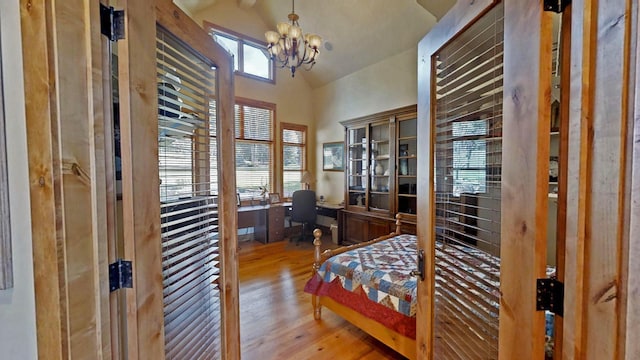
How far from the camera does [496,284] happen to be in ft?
3.27

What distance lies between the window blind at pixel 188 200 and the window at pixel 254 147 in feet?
13.0

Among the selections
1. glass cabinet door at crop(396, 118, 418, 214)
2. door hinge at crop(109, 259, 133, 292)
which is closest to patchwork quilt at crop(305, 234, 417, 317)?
glass cabinet door at crop(396, 118, 418, 214)

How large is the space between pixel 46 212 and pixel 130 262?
0.27 meters

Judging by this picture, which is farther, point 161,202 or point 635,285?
point 161,202

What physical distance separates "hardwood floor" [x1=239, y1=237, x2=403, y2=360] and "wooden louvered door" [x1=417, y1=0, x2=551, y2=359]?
3.43ft

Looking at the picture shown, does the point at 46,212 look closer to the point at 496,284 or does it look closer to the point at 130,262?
the point at 130,262

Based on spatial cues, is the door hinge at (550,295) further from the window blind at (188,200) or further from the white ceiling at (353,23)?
the white ceiling at (353,23)

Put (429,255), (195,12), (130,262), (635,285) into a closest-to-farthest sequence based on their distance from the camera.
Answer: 1. (635,285)
2. (130,262)
3. (429,255)
4. (195,12)

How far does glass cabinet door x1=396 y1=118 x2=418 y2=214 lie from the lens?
4.30 m

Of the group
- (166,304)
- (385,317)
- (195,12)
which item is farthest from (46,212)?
(195,12)

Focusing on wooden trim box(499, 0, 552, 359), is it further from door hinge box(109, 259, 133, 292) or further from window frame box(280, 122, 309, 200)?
window frame box(280, 122, 309, 200)

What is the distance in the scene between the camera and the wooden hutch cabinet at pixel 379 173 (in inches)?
171

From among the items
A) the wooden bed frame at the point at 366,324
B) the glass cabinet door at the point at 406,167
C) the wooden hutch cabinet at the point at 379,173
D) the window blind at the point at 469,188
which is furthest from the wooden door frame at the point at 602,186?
the glass cabinet door at the point at 406,167

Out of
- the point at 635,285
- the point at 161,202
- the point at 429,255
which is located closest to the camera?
the point at 635,285
